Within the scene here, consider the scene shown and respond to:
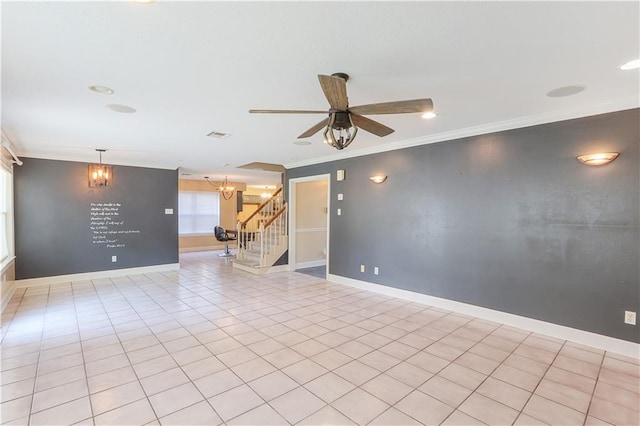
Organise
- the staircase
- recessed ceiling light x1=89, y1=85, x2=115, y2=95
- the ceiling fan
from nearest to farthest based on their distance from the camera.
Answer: the ceiling fan → recessed ceiling light x1=89, y1=85, x2=115, y2=95 → the staircase

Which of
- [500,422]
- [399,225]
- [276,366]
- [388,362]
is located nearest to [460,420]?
[500,422]

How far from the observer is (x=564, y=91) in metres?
2.82

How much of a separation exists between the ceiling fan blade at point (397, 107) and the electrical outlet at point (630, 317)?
3051 millimetres

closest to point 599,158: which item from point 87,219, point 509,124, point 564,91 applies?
point 564,91

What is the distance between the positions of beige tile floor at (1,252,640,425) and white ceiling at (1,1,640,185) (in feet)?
8.35

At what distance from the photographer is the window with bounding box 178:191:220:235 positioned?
35.4ft

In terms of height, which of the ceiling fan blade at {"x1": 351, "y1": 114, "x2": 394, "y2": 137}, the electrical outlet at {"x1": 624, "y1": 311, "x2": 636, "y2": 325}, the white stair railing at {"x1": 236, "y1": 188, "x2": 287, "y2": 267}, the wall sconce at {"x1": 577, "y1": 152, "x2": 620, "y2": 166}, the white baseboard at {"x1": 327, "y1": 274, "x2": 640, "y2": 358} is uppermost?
the ceiling fan blade at {"x1": 351, "y1": 114, "x2": 394, "y2": 137}

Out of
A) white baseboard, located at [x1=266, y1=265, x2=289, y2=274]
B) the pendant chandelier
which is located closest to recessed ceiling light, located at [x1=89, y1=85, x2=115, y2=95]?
white baseboard, located at [x1=266, y1=265, x2=289, y2=274]

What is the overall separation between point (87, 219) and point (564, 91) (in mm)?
8059

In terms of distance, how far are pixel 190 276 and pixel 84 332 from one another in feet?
10.3

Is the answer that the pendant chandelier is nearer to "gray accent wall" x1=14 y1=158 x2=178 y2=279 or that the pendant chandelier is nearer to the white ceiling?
"gray accent wall" x1=14 y1=158 x2=178 y2=279

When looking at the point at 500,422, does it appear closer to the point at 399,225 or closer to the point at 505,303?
the point at 505,303

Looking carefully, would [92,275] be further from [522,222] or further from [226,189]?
[522,222]

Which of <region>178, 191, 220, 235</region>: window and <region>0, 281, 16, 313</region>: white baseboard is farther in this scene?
<region>178, 191, 220, 235</region>: window
